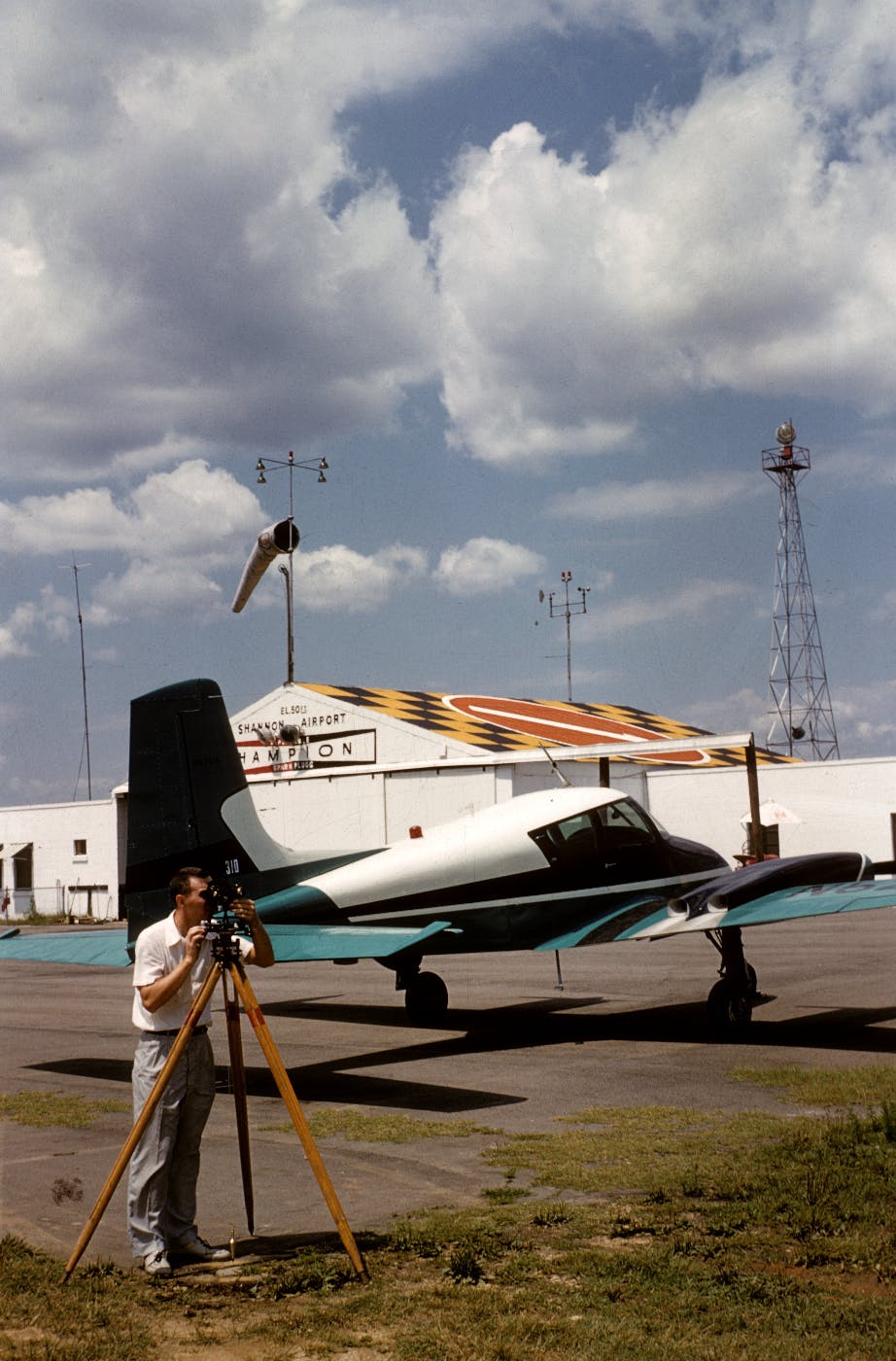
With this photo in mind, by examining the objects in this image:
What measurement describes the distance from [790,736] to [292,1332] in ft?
185

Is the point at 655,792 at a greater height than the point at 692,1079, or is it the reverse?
the point at 655,792

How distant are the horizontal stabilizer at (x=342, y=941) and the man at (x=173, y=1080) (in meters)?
4.97

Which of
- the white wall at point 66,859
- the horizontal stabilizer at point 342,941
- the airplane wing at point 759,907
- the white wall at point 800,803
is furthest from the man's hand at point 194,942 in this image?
the white wall at point 66,859

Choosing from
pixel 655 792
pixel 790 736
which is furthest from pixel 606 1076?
pixel 790 736

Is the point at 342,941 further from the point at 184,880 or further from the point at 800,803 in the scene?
the point at 800,803

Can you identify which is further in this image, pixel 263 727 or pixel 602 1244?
pixel 263 727

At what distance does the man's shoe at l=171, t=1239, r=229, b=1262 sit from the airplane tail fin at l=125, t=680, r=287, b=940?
6.33 m

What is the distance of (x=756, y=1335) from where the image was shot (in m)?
5.45

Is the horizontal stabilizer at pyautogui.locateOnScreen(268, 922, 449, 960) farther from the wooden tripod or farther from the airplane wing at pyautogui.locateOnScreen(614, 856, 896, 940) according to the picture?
the wooden tripod

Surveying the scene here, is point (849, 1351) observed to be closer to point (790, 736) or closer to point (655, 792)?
point (655, 792)

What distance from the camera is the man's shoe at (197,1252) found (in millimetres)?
6637

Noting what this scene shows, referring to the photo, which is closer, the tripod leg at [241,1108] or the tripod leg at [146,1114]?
the tripod leg at [146,1114]

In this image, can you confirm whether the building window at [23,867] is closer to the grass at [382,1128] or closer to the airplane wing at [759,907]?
the airplane wing at [759,907]

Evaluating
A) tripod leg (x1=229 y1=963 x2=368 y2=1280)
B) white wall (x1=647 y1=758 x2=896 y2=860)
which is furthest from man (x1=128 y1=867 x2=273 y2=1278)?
white wall (x1=647 y1=758 x2=896 y2=860)
